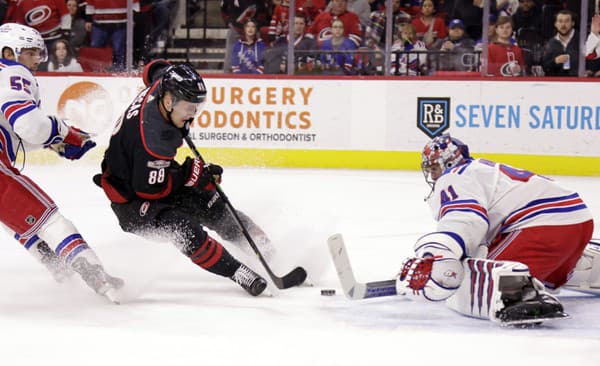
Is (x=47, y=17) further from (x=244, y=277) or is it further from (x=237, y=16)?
(x=244, y=277)

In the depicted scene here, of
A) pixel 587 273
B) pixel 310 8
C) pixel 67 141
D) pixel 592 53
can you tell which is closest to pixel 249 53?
pixel 310 8

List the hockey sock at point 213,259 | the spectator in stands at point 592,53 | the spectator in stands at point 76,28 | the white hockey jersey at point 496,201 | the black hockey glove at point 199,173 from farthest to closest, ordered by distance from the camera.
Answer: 1. the spectator in stands at point 76,28
2. the spectator in stands at point 592,53
3. the black hockey glove at point 199,173
4. the hockey sock at point 213,259
5. the white hockey jersey at point 496,201

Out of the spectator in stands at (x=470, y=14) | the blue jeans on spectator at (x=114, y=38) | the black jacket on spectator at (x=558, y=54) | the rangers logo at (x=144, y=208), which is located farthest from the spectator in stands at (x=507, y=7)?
the rangers logo at (x=144, y=208)

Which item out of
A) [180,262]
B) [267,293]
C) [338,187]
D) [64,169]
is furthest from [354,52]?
[267,293]

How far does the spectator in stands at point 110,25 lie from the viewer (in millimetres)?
9086

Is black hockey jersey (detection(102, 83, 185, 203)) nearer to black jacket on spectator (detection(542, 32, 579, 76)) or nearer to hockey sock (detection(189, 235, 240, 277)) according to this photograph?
hockey sock (detection(189, 235, 240, 277))

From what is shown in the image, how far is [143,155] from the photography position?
3568 millimetres

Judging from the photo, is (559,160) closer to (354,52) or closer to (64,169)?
(354,52)

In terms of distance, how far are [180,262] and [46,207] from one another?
0.99 m

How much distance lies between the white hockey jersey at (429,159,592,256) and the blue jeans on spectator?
21.1 feet

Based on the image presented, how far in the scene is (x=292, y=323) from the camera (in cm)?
315

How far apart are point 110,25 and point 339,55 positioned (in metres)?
2.32

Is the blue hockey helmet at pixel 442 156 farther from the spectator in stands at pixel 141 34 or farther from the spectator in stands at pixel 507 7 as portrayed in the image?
the spectator in stands at pixel 141 34

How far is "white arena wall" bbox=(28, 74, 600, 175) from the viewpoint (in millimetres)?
8228
